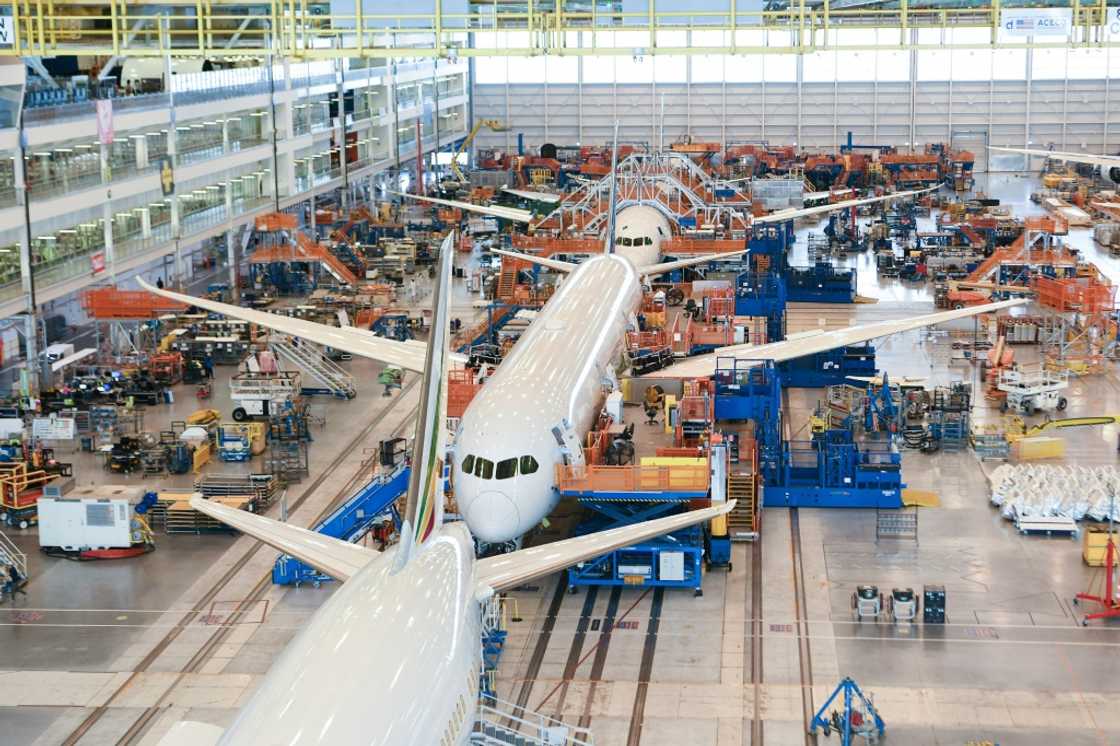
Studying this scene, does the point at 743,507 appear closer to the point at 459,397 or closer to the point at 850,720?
the point at 459,397

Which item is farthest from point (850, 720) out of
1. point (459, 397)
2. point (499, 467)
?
point (459, 397)

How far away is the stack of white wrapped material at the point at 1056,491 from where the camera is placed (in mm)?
43969

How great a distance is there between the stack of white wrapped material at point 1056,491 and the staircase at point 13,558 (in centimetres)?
2848

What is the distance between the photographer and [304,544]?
27.9 metres

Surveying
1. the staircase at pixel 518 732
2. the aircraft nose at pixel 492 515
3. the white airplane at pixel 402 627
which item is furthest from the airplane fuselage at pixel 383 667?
the aircraft nose at pixel 492 515

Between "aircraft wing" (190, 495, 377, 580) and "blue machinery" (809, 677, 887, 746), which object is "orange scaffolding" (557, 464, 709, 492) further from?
"aircraft wing" (190, 495, 377, 580)

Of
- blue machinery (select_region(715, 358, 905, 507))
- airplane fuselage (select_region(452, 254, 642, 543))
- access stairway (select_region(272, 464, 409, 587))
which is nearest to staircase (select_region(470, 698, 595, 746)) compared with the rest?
airplane fuselage (select_region(452, 254, 642, 543))

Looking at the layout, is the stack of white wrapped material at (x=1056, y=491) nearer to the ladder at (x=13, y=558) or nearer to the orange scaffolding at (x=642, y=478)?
the orange scaffolding at (x=642, y=478)

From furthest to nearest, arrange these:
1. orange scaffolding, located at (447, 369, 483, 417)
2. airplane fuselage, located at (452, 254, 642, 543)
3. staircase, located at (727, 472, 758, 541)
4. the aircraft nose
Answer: orange scaffolding, located at (447, 369, 483, 417) < staircase, located at (727, 472, 758, 541) < airplane fuselage, located at (452, 254, 642, 543) < the aircraft nose

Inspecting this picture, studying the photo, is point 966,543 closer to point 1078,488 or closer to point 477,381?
point 1078,488

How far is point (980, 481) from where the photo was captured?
48.6 m

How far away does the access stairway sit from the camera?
40344mm

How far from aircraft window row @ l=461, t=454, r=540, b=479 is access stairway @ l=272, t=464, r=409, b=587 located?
19.0 ft

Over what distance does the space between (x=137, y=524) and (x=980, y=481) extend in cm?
2669
